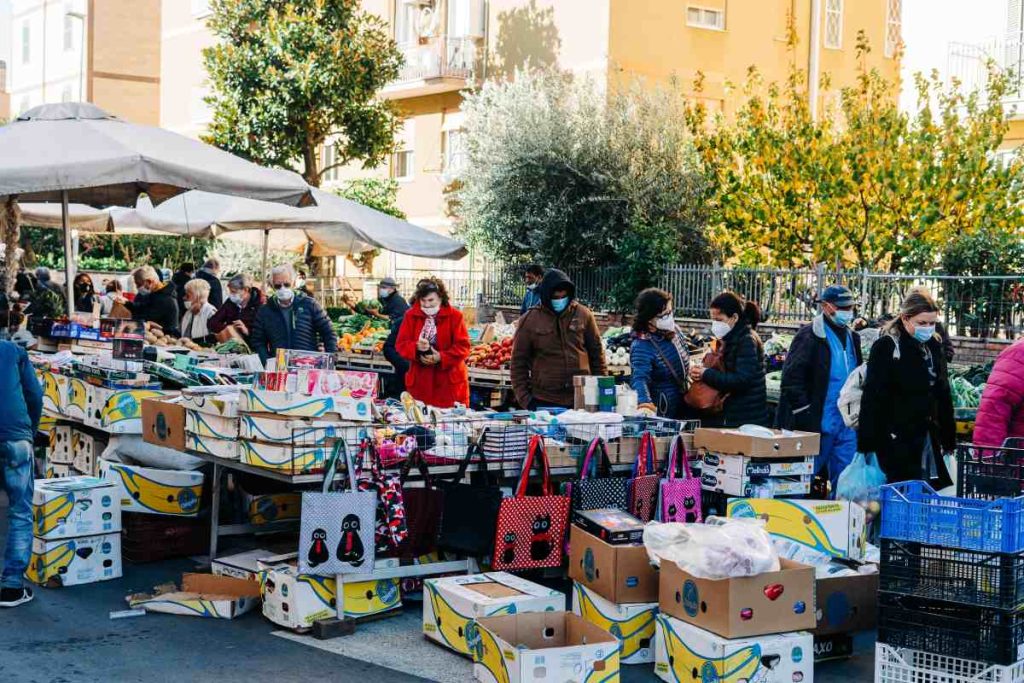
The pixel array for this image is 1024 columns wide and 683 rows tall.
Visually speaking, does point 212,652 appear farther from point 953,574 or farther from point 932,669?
point 953,574

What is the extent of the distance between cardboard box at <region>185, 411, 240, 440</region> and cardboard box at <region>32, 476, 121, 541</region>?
892mm

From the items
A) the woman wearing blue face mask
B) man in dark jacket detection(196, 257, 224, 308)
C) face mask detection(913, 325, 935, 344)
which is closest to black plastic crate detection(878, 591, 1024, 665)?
the woman wearing blue face mask

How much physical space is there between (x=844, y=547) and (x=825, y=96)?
22.3 metres

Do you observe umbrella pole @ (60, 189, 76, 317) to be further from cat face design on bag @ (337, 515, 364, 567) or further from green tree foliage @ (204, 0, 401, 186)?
green tree foliage @ (204, 0, 401, 186)

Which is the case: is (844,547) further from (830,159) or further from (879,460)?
(830,159)

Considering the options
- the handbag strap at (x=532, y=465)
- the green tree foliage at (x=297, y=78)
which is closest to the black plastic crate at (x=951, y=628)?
the handbag strap at (x=532, y=465)

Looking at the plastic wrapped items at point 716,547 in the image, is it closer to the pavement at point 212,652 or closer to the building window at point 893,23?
the pavement at point 212,652

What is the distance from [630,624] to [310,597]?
1666 millimetres

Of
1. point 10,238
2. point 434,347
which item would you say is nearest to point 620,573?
point 434,347

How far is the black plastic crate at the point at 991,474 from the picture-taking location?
5.89 metres

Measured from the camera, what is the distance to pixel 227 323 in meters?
13.5

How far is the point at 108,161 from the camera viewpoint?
30.1 ft

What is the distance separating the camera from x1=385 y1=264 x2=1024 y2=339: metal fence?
52.7ft

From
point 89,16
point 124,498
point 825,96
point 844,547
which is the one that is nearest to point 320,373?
point 124,498
